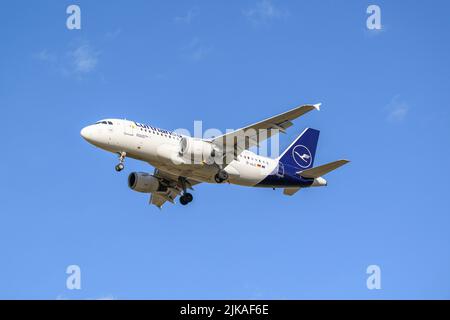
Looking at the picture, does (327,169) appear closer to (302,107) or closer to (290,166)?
(290,166)

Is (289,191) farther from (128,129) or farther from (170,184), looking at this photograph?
(128,129)

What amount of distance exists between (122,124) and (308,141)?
16.2 metres

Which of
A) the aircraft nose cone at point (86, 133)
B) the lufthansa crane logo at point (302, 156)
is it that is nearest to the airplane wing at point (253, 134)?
the lufthansa crane logo at point (302, 156)

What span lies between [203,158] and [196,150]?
2.56ft

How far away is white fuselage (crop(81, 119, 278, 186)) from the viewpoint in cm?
4897

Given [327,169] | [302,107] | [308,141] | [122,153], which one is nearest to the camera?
[302,107]

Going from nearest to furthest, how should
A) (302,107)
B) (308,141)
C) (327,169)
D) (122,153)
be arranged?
(302,107) → (122,153) → (327,169) → (308,141)

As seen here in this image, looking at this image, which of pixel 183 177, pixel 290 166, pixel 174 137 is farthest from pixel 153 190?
pixel 290 166

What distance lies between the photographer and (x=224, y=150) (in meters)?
51.6

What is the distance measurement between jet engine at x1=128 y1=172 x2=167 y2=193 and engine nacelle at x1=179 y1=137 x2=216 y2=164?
6.23m

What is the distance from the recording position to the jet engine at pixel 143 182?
5534 cm

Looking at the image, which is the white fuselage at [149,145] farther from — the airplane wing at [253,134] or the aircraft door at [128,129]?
the airplane wing at [253,134]

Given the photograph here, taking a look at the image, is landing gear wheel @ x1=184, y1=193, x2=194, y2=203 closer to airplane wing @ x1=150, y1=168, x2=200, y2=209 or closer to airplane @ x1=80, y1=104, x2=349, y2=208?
airplane @ x1=80, y1=104, x2=349, y2=208

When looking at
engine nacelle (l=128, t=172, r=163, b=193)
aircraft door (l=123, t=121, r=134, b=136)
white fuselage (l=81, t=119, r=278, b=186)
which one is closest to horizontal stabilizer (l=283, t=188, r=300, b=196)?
white fuselage (l=81, t=119, r=278, b=186)
